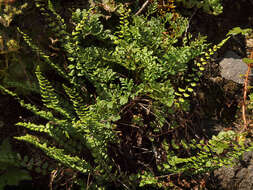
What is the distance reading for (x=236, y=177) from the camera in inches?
93.4

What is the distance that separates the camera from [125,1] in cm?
247

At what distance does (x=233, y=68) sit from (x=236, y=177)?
1.22 meters

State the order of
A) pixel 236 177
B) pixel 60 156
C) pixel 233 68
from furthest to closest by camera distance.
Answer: pixel 233 68, pixel 236 177, pixel 60 156

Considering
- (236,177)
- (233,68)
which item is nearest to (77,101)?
(236,177)

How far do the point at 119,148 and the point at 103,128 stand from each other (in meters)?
0.41

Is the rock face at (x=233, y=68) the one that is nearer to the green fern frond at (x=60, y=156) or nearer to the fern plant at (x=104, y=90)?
the fern plant at (x=104, y=90)

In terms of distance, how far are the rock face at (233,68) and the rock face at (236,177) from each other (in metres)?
0.91

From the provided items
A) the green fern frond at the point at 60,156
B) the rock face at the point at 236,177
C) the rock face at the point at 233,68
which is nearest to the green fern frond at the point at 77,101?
the green fern frond at the point at 60,156

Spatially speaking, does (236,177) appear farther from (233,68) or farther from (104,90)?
(104,90)

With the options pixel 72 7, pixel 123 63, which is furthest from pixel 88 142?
pixel 72 7

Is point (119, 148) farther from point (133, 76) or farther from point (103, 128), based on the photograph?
point (133, 76)

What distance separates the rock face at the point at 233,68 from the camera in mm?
2723

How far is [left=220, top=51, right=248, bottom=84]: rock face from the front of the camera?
272 cm

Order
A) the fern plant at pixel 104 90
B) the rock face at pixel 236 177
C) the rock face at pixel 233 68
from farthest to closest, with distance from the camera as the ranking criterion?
the rock face at pixel 233 68 → the rock face at pixel 236 177 → the fern plant at pixel 104 90
